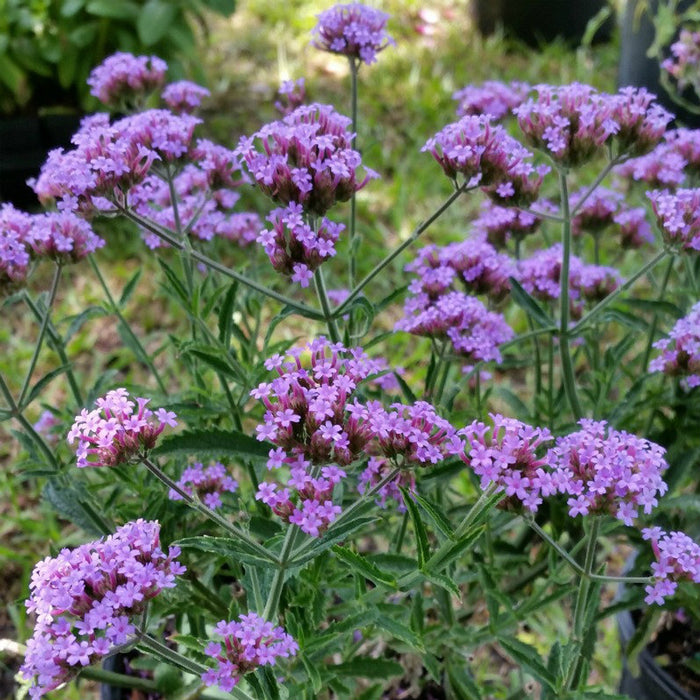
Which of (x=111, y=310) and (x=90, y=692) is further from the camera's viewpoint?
(x=90, y=692)

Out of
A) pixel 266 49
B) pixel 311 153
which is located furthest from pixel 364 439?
pixel 266 49

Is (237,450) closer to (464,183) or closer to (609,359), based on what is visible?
(464,183)

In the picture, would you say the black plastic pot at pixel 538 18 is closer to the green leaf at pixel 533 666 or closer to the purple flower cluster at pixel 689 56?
the purple flower cluster at pixel 689 56

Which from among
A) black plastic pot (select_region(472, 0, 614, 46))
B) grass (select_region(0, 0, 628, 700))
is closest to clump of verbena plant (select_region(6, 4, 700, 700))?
grass (select_region(0, 0, 628, 700))

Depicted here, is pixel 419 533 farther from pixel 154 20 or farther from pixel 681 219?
pixel 154 20

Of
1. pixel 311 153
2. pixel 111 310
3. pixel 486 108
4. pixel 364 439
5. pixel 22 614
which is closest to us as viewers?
pixel 364 439

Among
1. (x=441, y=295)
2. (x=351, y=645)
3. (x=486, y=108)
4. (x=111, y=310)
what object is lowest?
(x=351, y=645)

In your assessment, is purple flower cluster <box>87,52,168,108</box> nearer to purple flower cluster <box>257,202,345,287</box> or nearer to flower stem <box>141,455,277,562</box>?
purple flower cluster <box>257,202,345,287</box>
